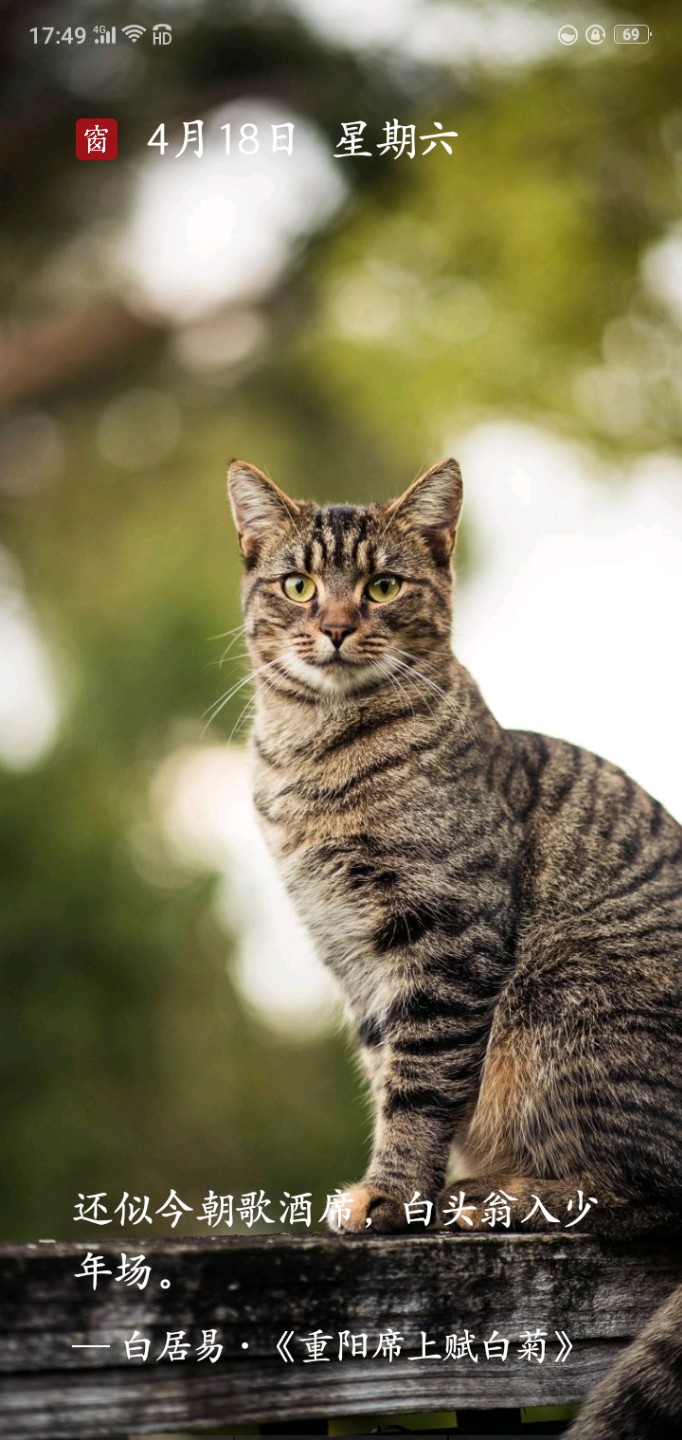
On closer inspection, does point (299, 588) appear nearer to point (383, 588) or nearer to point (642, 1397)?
point (383, 588)

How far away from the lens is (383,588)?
86.1 inches

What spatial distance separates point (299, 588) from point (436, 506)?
288mm

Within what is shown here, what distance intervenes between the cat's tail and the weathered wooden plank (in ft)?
0.24

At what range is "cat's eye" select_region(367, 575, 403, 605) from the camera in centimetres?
218

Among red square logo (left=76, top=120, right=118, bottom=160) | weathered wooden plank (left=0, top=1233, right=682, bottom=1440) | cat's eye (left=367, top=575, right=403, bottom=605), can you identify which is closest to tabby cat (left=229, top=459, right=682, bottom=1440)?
cat's eye (left=367, top=575, right=403, bottom=605)

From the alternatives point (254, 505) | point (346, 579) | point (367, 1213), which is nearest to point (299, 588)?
point (346, 579)

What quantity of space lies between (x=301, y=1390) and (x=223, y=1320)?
0.12m

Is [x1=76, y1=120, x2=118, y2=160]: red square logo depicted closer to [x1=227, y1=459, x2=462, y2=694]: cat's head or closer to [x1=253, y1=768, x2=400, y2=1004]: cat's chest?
[x1=227, y1=459, x2=462, y2=694]: cat's head

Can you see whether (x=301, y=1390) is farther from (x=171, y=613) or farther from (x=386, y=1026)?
(x=171, y=613)

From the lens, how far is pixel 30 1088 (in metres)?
3.78

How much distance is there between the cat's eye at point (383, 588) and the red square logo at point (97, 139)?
1120mm

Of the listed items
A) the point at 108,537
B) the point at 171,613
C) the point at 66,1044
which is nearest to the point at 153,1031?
the point at 66,1044

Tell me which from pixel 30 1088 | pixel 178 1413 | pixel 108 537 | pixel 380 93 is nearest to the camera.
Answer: pixel 178 1413

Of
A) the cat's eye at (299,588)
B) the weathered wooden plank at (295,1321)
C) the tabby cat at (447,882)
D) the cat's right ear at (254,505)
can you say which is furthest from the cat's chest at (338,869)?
the weathered wooden plank at (295,1321)
